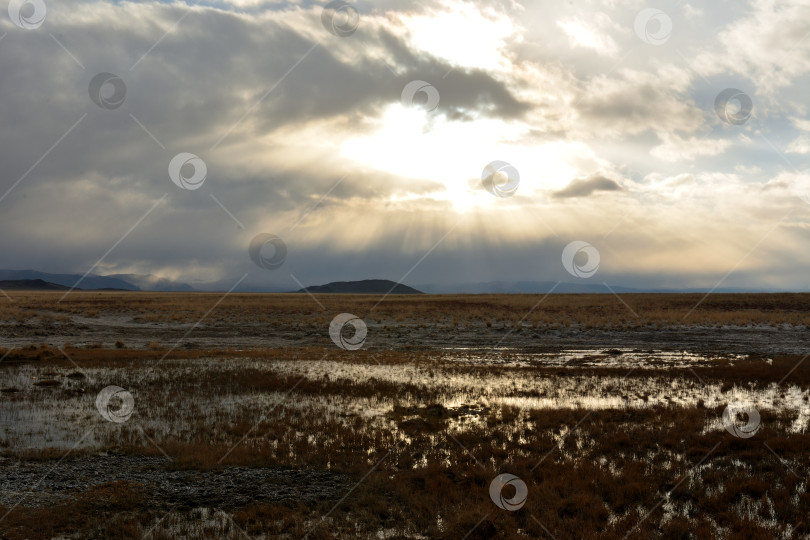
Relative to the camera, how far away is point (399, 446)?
41.3 feet

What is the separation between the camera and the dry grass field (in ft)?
28.1

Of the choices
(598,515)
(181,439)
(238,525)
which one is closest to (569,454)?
(598,515)

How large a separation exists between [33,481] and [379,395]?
11.1 meters

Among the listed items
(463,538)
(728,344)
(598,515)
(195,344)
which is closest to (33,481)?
(463,538)

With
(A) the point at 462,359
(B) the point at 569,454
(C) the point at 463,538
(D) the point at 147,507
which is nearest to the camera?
(C) the point at 463,538

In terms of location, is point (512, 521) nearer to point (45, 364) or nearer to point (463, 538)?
point (463, 538)

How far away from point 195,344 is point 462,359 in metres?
19.8

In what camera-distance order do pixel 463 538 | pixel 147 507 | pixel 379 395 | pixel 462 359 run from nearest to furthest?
1. pixel 463 538
2. pixel 147 507
3. pixel 379 395
4. pixel 462 359

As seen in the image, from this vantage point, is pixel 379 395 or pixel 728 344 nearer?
pixel 379 395

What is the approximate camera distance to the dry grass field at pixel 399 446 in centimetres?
855

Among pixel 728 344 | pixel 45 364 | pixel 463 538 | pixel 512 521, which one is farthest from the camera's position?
pixel 728 344

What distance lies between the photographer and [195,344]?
3744 centimetres

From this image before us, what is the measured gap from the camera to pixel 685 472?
10.6 m

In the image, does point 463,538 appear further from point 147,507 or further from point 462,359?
point 462,359
